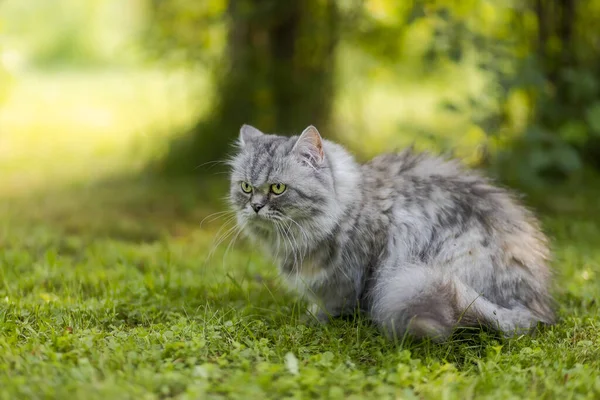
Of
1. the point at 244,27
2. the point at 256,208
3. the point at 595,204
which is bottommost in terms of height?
the point at 595,204

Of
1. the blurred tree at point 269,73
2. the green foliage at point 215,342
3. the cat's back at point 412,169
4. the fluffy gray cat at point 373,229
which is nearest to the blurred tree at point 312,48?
the blurred tree at point 269,73

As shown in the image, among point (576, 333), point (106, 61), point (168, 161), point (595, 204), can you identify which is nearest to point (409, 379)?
point (576, 333)

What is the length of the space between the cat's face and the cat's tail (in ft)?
1.79

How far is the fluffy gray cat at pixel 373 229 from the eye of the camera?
11.1 feet

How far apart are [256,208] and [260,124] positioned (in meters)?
3.73

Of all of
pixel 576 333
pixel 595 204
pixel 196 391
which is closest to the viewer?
pixel 196 391

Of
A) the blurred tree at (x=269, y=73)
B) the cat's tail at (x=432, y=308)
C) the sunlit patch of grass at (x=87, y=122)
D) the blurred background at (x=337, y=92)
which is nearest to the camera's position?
Result: the cat's tail at (x=432, y=308)

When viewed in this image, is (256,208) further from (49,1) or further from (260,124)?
(49,1)

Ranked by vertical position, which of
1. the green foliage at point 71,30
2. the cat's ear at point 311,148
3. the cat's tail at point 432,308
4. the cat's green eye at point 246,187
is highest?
the green foliage at point 71,30

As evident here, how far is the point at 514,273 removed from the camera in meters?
3.41

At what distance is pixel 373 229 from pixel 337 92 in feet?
13.2

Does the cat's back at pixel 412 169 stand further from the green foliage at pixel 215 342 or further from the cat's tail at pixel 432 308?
the green foliage at pixel 215 342

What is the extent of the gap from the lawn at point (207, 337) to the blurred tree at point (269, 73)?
74.1 inches

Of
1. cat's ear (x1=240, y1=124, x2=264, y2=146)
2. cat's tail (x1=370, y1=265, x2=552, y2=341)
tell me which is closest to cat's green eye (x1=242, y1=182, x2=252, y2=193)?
cat's ear (x1=240, y1=124, x2=264, y2=146)
